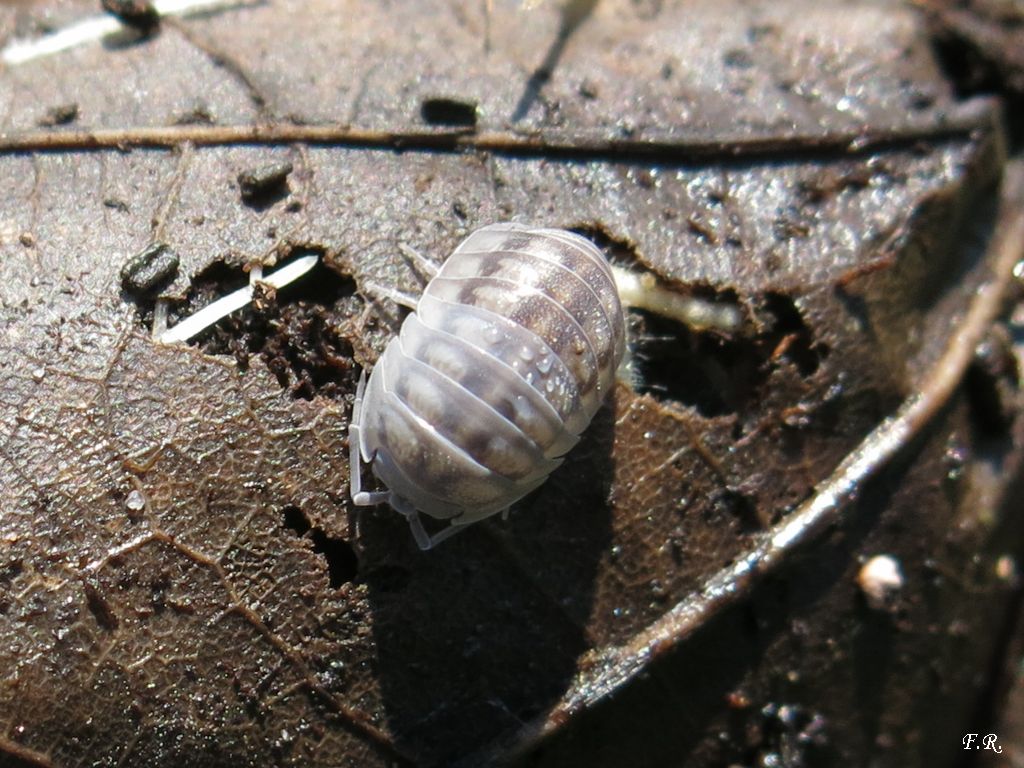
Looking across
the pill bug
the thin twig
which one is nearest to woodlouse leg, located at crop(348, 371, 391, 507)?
the pill bug

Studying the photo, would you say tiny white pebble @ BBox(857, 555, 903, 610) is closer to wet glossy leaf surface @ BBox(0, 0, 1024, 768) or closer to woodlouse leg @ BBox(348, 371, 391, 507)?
wet glossy leaf surface @ BBox(0, 0, 1024, 768)

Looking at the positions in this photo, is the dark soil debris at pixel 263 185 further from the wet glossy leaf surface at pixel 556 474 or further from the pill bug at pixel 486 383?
the pill bug at pixel 486 383

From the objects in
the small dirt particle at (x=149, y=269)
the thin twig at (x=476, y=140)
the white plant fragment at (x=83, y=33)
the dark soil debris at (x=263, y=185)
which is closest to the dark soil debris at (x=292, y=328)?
the small dirt particle at (x=149, y=269)

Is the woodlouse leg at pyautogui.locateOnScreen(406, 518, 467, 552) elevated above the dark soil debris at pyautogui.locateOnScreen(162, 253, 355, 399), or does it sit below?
below

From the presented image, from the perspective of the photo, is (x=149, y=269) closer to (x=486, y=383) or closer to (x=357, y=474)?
(x=357, y=474)

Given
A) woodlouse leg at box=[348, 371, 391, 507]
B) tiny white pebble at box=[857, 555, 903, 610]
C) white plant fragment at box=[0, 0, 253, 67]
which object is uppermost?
white plant fragment at box=[0, 0, 253, 67]

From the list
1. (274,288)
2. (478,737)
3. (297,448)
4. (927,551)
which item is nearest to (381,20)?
(274,288)
